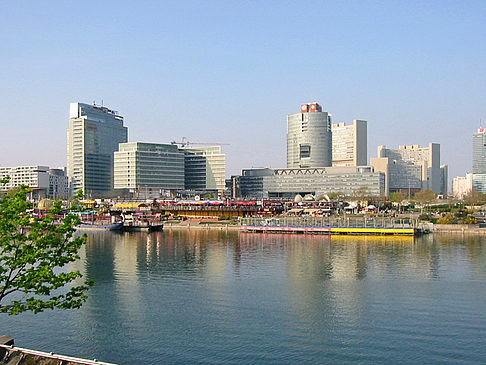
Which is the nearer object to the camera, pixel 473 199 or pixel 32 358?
pixel 32 358

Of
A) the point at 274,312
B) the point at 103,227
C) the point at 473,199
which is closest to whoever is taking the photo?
the point at 274,312

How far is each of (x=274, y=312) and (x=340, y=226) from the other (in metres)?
69.3

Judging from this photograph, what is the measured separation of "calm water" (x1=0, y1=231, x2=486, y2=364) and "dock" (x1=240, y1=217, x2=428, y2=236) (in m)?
30.3

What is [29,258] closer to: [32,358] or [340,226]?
[32,358]

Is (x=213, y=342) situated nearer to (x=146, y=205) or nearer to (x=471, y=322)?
(x=471, y=322)

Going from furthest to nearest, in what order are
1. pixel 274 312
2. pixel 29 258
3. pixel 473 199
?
pixel 473 199 < pixel 274 312 < pixel 29 258

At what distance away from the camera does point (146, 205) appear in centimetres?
17112

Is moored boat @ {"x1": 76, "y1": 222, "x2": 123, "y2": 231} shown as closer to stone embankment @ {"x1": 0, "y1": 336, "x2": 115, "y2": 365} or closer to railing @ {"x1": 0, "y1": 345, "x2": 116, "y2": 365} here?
railing @ {"x1": 0, "y1": 345, "x2": 116, "y2": 365}

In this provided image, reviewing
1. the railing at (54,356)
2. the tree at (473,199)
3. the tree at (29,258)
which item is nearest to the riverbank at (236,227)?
the tree at (473,199)

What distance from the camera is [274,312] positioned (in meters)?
41.2

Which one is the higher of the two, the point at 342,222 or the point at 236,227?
the point at 342,222

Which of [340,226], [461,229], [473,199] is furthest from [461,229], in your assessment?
Result: [473,199]

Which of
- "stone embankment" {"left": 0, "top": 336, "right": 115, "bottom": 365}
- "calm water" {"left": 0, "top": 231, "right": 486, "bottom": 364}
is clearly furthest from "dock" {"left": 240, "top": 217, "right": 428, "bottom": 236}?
"stone embankment" {"left": 0, "top": 336, "right": 115, "bottom": 365}

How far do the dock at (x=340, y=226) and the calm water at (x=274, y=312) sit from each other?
1193 inches
